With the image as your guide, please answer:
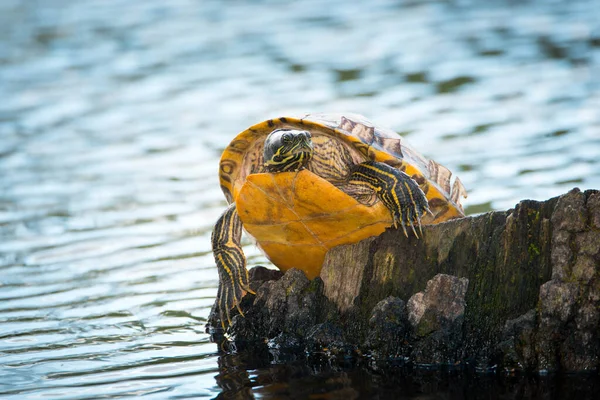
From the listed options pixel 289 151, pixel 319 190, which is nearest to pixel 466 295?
pixel 319 190

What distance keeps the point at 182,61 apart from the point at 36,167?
185 inches

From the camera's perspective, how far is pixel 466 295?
13.0 ft

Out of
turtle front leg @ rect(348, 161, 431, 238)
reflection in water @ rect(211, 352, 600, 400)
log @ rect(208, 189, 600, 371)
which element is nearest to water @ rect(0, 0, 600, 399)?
reflection in water @ rect(211, 352, 600, 400)

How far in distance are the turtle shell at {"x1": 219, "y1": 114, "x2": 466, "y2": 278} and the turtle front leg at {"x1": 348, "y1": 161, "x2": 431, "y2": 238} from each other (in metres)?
0.07

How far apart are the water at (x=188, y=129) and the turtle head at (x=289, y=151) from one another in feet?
3.24

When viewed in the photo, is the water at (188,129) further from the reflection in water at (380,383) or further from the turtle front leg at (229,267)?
the turtle front leg at (229,267)

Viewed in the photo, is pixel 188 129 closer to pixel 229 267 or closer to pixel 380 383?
pixel 229 267

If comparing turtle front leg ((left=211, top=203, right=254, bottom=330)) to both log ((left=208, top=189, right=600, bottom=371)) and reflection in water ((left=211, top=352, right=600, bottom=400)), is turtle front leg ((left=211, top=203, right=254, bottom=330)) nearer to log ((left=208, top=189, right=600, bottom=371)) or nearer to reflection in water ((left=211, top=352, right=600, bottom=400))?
log ((left=208, top=189, right=600, bottom=371))

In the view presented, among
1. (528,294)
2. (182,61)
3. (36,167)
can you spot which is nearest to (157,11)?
(182,61)

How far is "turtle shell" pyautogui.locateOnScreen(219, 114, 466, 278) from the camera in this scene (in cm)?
436

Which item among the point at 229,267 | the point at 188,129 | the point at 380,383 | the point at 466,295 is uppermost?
the point at 188,129

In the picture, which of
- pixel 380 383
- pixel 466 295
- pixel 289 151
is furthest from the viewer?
pixel 289 151

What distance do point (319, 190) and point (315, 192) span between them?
29mm

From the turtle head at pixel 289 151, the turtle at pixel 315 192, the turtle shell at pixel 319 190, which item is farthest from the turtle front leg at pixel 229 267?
the turtle head at pixel 289 151
